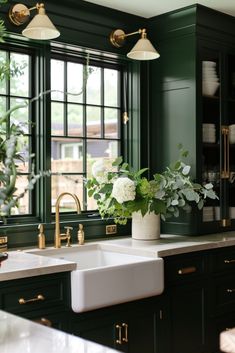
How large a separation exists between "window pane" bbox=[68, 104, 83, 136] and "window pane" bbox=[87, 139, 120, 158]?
0.14 m

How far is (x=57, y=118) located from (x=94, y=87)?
467 millimetres

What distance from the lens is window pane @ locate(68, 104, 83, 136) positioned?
13.6ft

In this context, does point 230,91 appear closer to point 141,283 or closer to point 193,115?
point 193,115

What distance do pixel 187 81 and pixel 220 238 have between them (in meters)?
1.22

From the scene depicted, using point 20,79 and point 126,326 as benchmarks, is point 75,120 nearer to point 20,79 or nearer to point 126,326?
point 20,79

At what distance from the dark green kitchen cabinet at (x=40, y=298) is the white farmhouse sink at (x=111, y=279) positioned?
6cm

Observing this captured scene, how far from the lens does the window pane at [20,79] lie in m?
3.79

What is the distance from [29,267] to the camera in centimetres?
282

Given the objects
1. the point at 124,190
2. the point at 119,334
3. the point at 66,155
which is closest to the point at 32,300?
the point at 119,334

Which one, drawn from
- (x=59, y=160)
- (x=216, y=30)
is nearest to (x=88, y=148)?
(x=59, y=160)

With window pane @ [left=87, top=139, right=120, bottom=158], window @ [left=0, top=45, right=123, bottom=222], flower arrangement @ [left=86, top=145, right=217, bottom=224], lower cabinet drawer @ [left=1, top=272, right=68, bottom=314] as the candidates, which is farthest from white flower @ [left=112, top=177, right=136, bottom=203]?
lower cabinet drawer @ [left=1, top=272, right=68, bottom=314]

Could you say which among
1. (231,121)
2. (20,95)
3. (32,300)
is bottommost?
(32,300)

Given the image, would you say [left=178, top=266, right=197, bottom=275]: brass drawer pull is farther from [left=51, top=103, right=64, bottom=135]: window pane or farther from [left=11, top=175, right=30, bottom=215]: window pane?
[left=51, top=103, right=64, bottom=135]: window pane

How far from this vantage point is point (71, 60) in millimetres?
4156
